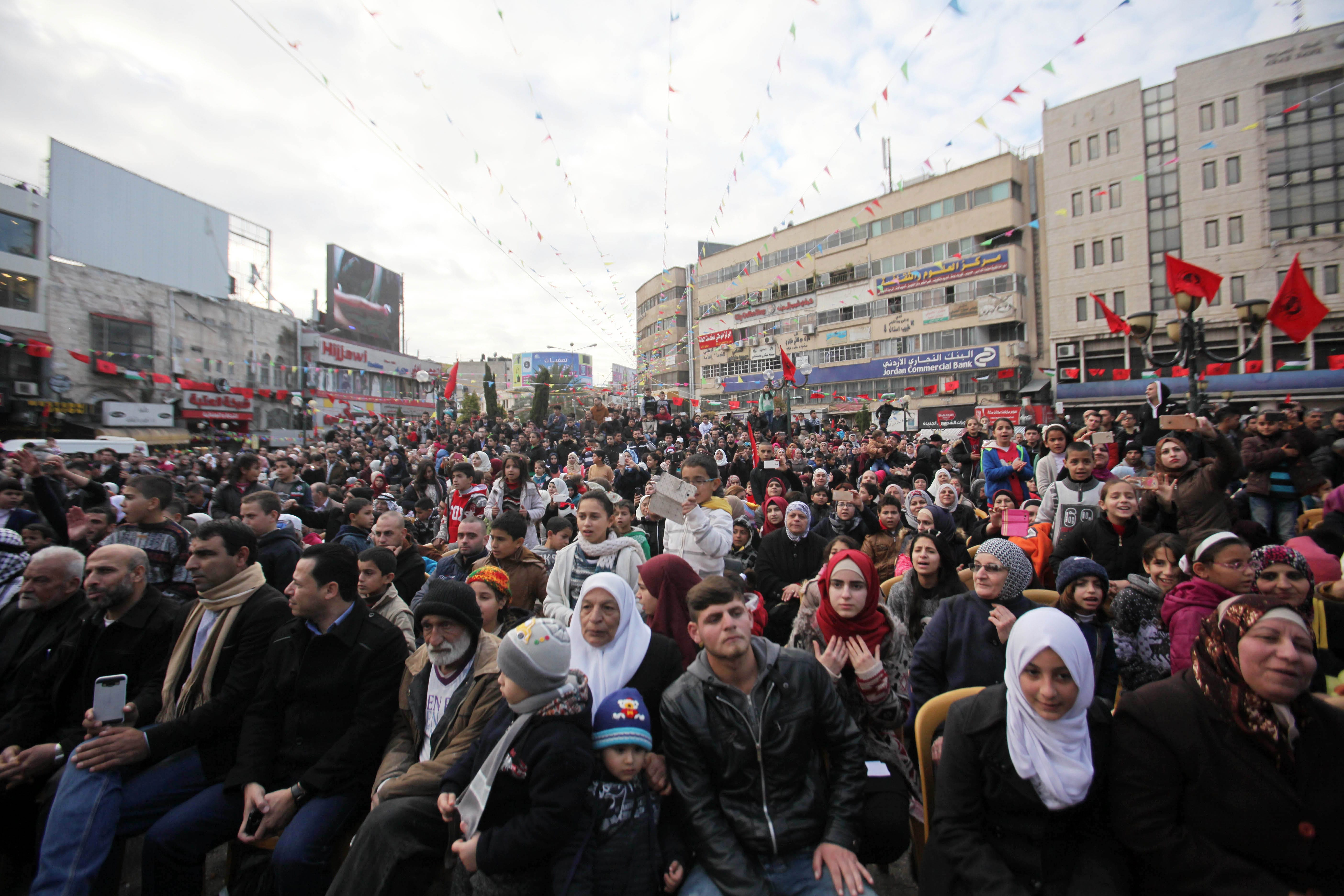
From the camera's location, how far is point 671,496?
14.6 ft

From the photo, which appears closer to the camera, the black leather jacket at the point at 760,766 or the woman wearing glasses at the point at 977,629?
the black leather jacket at the point at 760,766

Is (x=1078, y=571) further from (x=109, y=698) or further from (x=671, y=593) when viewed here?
(x=109, y=698)

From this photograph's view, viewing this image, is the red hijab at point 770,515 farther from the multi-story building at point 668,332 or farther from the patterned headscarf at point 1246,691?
the multi-story building at point 668,332

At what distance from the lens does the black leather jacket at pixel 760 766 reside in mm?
2281

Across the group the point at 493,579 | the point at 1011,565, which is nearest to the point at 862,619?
the point at 1011,565

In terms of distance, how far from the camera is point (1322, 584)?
142 inches

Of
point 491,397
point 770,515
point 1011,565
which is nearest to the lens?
point 1011,565

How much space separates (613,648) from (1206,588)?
9.26 ft

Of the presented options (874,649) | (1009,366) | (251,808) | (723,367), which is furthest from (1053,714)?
(723,367)

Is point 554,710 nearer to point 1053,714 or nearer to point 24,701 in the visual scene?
point 1053,714

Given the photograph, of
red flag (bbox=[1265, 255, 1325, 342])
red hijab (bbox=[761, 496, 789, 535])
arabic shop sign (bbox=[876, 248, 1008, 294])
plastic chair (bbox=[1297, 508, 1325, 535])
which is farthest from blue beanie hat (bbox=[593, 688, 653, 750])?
arabic shop sign (bbox=[876, 248, 1008, 294])

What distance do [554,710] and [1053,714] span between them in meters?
1.73

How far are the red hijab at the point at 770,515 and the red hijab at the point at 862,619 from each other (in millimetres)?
2544

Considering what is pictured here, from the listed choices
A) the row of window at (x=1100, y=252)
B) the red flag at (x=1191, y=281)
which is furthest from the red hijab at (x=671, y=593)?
the row of window at (x=1100, y=252)
